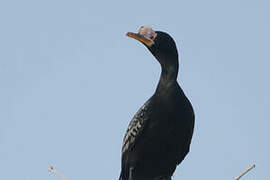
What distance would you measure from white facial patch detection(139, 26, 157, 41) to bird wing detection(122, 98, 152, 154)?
1.04 meters

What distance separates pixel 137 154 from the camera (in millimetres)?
10031

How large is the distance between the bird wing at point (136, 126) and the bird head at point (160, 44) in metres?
0.71

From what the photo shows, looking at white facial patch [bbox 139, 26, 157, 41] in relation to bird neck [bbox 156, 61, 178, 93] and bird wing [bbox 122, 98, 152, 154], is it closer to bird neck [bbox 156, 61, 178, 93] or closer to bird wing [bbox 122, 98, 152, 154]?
bird neck [bbox 156, 61, 178, 93]

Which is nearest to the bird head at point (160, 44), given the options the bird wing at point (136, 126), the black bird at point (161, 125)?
the black bird at point (161, 125)

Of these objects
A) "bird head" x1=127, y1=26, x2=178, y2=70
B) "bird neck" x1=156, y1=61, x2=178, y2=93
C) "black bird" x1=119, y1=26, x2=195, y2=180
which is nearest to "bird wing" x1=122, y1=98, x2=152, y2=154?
"black bird" x1=119, y1=26, x2=195, y2=180

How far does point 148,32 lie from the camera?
9.65 metres

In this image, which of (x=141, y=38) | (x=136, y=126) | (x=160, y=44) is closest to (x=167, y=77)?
(x=160, y=44)

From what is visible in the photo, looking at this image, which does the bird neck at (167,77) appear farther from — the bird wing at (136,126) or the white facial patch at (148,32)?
the white facial patch at (148,32)

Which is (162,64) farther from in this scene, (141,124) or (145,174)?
→ (145,174)

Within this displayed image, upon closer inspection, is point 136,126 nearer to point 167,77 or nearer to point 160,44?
point 167,77

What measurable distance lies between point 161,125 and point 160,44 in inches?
51.5

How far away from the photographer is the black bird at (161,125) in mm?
9484

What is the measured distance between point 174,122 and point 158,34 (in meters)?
1.44

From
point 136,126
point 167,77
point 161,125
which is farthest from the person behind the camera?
point 136,126
